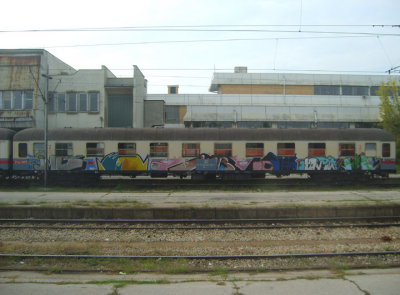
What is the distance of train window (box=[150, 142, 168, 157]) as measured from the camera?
1856 cm

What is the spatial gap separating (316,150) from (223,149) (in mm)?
5602

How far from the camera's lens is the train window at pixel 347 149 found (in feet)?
61.9

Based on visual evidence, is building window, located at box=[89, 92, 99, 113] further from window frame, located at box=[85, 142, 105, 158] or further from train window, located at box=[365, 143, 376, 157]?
train window, located at box=[365, 143, 376, 157]

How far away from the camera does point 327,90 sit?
141ft

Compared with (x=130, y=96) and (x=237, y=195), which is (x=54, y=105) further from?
(x=237, y=195)

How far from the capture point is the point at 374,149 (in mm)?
19125

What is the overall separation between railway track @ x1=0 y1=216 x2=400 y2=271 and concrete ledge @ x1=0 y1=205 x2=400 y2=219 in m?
0.48

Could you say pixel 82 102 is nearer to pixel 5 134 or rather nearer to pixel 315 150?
pixel 5 134

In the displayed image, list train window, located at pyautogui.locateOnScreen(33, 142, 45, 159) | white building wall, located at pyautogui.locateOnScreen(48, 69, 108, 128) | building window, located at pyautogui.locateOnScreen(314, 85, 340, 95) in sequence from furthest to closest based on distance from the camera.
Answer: building window, located at pyautogui.locateOnScreen(314, 85, 340, 95) < white building wall, located at pyautogui.locateOnScreen(48, 69, 108, 128) < train window, located at pyautogui.locateOnScreen(33, 142, 45, 159)

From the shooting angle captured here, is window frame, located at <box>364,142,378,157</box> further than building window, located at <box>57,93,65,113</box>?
No

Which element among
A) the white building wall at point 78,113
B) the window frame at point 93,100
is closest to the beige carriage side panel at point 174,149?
the white building wall at point 78,113

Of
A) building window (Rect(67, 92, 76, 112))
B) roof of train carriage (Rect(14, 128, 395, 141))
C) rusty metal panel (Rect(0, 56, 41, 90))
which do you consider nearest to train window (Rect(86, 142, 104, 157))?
roof of train carriage (Rect(14, 128, 395, 141))

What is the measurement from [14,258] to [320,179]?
1648 centimetres

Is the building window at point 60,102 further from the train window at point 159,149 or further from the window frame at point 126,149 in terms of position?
the train window at point 159,149
